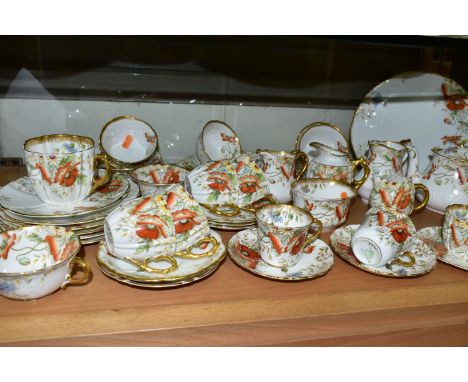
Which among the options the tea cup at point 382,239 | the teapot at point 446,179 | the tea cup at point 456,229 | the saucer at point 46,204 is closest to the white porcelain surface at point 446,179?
the teapot at point 446,179

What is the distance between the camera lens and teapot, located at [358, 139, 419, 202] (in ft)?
2.95

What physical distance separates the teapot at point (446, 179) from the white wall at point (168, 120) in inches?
11.1

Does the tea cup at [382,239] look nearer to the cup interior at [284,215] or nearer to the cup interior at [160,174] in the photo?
the cup interior at [284,215]

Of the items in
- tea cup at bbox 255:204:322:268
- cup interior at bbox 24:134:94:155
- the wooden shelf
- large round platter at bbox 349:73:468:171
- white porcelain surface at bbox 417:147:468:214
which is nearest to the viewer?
the wooden shelf

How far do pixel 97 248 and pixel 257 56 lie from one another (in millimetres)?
545

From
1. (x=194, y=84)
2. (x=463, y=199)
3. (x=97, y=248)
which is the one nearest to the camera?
(x=97, y=248)

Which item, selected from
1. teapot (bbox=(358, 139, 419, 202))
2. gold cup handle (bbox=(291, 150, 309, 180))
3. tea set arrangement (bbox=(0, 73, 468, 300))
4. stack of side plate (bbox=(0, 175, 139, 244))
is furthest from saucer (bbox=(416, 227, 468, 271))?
stack of side plate (bbox=(0, 175, 139, 244))

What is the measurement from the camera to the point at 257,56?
1.03m

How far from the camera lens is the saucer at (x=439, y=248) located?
0.74 meters

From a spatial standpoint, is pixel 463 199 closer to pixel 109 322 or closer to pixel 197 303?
pixel 197 303

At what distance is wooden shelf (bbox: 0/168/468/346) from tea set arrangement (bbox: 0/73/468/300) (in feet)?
0.06

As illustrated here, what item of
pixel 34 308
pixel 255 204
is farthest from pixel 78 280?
pixel 255 204

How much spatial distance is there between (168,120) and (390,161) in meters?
0.46

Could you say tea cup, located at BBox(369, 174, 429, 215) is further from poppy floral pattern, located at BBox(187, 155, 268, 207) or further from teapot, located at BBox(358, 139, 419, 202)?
poppy floral pattern, located at BBox(187, 155, 268, 207)
